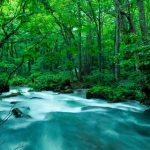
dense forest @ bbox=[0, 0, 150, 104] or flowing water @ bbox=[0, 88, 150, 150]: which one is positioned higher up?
dense forest @ bbox=[0, 0, 150, 104]

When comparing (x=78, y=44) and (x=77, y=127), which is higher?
(x=78, y=44)

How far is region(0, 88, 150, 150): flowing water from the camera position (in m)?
7.21

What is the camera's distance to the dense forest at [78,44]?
5.86 metres

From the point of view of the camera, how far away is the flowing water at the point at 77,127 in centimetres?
721

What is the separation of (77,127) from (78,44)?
1241cm

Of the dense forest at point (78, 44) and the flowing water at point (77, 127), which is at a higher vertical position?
the dense forest at point (78, 44)

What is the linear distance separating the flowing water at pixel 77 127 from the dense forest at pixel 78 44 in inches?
44.6

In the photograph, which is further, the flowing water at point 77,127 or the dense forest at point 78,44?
the flowing water at point 77,127

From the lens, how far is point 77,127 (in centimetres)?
880

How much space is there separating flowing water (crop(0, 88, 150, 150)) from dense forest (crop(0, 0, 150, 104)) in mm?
1132

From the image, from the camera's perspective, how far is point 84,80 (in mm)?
21016

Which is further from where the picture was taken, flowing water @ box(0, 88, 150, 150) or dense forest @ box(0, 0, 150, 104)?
flowing water @ box(0, 88, 150, 150)

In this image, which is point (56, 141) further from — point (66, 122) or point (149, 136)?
point (149, 136)

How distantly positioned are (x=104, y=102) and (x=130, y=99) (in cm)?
122
